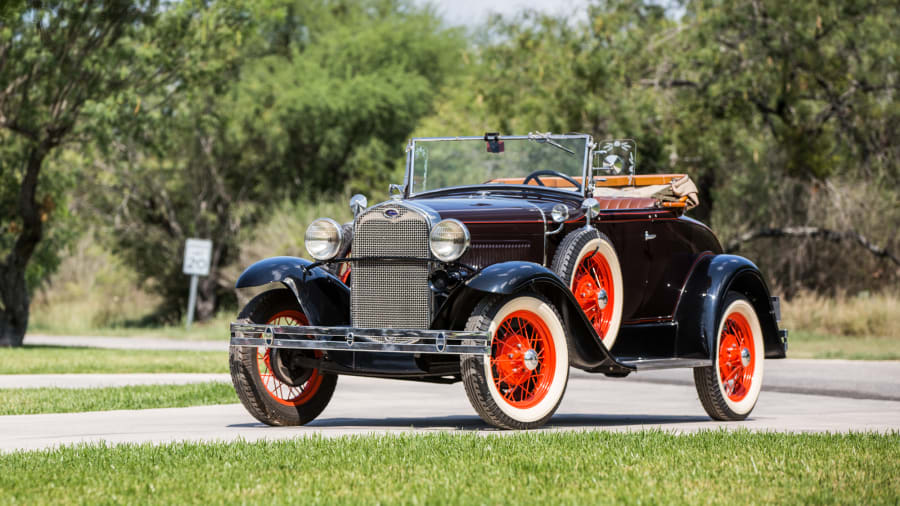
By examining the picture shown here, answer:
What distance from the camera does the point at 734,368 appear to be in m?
10.8

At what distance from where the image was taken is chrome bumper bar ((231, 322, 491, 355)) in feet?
26.9

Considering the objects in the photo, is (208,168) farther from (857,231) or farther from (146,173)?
(857,231)

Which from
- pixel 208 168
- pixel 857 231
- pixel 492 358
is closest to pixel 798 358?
pixel 857 231

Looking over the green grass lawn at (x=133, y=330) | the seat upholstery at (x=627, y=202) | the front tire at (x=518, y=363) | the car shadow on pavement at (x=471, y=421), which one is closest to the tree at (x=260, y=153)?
the green grass lawn at (x=133, y=330)

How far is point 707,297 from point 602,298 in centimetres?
112

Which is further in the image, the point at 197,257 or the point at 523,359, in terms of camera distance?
the point at 197,257

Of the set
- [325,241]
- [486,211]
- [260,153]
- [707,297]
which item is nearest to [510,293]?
[486,211]

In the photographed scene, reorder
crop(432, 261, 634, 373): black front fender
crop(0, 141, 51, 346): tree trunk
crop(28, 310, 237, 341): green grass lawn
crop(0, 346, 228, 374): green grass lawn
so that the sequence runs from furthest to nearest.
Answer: crop(28, 310, 237, 341): green grass lawn → crop(0, 141, 51, 346): tree trunk → crop(0, 346, 228, 374): green grass lawn → crop(432, 261, 634, 373): black front fender

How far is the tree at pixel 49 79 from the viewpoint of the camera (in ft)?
76.8

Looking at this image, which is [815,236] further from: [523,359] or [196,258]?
[523,359]

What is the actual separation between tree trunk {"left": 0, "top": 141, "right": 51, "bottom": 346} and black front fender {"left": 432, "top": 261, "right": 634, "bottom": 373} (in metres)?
17.2

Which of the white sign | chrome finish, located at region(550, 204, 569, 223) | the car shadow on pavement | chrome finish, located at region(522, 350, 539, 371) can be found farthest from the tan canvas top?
the white sign

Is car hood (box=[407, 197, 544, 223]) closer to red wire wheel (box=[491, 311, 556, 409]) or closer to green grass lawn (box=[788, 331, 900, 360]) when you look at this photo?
red wire wheel (box=[491, 311, 556, 409])

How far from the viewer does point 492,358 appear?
8.57 meters
